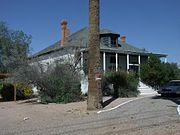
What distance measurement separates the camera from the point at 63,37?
38188 millimetres

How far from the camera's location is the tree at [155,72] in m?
33.0

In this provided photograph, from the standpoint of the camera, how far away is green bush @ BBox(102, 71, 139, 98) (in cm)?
2667

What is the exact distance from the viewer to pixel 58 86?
77.3ft

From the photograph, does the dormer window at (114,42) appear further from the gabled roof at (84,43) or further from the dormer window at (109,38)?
the gabled roof at (84,43)

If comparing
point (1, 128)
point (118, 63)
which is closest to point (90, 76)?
point (1, 128)

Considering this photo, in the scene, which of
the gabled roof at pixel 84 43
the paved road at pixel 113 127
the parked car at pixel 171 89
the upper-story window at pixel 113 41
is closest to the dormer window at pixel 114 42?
the upper-story window at pixel 113 41

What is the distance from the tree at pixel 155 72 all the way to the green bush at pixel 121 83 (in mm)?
5065

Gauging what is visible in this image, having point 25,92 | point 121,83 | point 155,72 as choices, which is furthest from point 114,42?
point 25,92

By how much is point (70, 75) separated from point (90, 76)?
6146mm

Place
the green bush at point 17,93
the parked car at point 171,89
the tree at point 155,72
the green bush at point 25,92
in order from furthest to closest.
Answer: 1. the tree at point 155,72
2. the green bush at point 17,93
3. the green bush at point 25,92
4. the parked car at point 171,89

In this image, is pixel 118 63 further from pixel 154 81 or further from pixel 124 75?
pixel 124 75

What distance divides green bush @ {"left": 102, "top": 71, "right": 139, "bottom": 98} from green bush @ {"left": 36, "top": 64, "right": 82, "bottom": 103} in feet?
12.5

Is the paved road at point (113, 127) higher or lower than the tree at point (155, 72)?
lower

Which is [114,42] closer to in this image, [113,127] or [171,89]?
[171,89]
